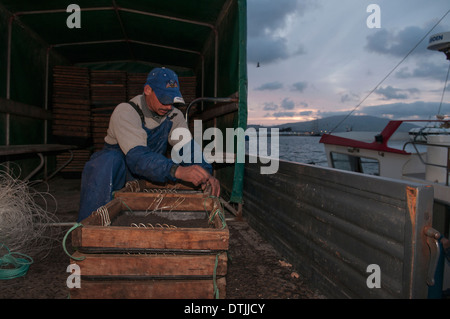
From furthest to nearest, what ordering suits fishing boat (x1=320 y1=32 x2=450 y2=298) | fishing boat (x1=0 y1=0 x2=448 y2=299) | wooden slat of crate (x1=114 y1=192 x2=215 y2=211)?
fishing boat (x1=320 y1=32 x2=450 y2=298) < wooden slat of crate (x1=114 y1=192 x2=215 y2=211) < fishing boat (x1=0 y1=0 x2=448 y2=299)

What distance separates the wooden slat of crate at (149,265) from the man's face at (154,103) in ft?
6.60

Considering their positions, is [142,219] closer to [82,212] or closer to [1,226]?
[82,212]

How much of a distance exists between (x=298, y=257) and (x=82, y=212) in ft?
7.89

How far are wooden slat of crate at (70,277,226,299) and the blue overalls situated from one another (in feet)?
3.49

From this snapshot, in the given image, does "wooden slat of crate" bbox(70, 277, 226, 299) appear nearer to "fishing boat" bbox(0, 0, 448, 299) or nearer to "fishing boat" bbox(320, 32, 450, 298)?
"fishing boat" bbox(0, 0, 448, 299)

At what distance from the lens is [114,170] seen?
11.9ft

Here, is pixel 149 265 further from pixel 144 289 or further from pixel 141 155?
pixel 141 155

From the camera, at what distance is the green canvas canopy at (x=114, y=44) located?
17.4 ft

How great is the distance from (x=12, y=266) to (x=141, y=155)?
65.9 inches

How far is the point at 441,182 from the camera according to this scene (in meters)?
5.57

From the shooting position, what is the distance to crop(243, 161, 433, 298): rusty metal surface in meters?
1.78

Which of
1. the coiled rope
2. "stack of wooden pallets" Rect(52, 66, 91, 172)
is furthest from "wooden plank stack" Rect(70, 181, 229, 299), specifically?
"stack of wooden pallets" Rect(52, 66, 91, 172)

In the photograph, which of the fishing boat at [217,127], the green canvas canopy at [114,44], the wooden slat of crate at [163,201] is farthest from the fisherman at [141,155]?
the green canvas canopy at [114,44]

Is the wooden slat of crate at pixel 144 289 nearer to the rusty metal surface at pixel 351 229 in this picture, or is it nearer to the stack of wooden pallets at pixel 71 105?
the rusty metal surface at pixel 351 229
